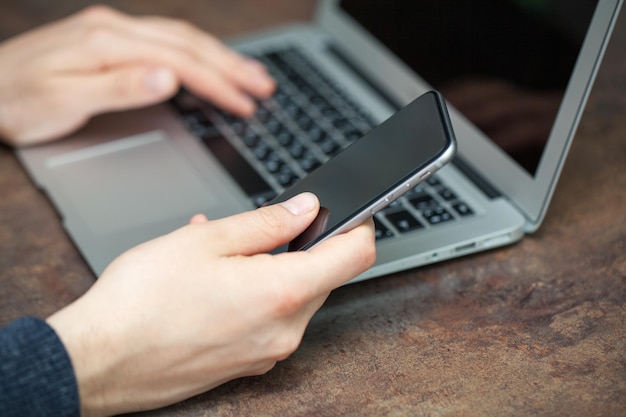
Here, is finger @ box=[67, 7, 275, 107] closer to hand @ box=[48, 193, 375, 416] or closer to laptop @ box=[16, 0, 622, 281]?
laptop @ box=[16, 0, 622, 281]

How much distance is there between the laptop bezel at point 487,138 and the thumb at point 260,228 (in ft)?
0.84

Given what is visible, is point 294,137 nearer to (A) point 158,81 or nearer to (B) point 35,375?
(A) point 158,81

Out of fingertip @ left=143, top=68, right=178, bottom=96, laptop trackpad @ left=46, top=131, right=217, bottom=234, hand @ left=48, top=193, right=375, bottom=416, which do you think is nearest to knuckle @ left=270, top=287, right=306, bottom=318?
hand @ left=48, top=193, right=375, bottom=416

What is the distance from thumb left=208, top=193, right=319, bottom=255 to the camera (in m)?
0.57

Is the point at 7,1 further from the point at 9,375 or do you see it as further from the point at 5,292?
the point at 9,375

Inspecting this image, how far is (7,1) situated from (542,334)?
0.97 meters

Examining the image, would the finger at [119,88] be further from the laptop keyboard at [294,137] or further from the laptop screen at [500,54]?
the laptop screen at [500,54]

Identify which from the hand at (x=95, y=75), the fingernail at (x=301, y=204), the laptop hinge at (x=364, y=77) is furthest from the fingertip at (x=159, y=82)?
the fingernail at (x=301, y=204)

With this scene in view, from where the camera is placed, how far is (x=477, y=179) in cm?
80

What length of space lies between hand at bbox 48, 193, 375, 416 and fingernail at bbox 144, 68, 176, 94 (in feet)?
1.17

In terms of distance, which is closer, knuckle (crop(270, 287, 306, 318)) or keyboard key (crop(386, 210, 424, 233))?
knuckle (crop(270, 287, 306, 318))

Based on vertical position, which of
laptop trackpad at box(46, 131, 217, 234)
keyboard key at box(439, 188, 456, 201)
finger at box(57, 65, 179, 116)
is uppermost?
finger at box(57, 65, 179, 116)

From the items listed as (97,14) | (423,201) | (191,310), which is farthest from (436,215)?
(97,14)

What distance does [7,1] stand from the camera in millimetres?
1212
